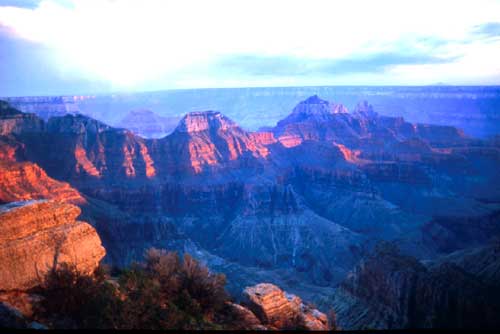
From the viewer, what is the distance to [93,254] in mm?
17156

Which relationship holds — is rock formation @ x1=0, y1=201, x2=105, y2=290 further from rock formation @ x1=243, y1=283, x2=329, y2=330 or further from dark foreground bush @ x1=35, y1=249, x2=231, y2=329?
rock formation @ x1=243, y1=283, x2=329, y2=330

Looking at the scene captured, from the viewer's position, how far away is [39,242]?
1571 cm

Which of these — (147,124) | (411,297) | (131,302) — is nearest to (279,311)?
(131,302)

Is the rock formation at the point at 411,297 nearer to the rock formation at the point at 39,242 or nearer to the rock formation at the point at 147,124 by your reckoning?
the rock formation at the point at 39,242

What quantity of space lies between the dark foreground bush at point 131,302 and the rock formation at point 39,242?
3.61ft

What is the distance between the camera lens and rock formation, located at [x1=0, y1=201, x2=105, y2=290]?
1452 cm

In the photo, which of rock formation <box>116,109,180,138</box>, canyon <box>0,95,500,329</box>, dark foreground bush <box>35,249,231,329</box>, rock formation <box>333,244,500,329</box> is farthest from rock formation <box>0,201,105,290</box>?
rock formation <box>116,109,180,138</box>

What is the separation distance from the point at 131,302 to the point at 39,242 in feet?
18.3

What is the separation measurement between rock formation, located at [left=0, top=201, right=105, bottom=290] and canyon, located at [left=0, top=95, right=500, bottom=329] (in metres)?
16.9

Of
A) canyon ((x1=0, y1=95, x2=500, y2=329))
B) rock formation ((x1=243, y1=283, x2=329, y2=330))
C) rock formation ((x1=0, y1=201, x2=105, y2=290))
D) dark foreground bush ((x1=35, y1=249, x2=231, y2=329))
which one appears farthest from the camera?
canyon ((x1=0, y1=95, x2=500, y2=329))

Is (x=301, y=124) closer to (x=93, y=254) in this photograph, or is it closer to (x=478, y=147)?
(x=478, y=147)

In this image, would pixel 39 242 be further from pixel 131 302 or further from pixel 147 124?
pixel 147 124

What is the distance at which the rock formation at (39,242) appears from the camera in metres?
14.5

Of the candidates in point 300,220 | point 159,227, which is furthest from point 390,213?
point 159,227
